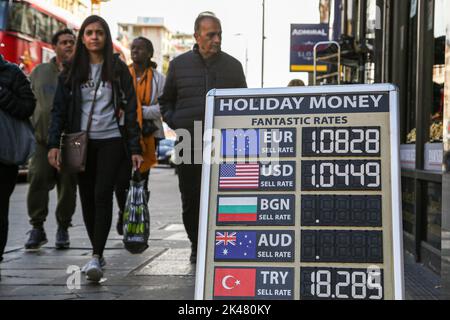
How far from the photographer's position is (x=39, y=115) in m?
7.68

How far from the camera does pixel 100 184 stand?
575cm

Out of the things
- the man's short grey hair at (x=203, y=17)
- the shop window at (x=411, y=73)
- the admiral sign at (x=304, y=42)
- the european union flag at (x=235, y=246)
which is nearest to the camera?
the european union flag at (x=235, y=246)

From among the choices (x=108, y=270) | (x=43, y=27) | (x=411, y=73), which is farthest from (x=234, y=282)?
(x=43, y=27)

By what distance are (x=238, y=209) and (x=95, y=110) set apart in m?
2.60

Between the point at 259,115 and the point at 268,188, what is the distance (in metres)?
0.35

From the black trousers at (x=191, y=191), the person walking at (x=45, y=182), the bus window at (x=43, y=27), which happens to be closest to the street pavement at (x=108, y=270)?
the person walking at (x=45, y=182)

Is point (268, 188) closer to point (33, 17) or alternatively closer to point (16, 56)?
point (16, 56)

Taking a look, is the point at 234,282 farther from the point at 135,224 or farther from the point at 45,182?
the point at 45,182

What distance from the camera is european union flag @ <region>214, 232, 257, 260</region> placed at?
11.6 feet

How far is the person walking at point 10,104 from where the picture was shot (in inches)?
224

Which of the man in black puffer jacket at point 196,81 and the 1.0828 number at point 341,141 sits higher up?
the man in black puffer jacket at point 196,81

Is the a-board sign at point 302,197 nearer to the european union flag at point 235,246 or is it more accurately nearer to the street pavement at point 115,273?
the european union flag at point 235,246

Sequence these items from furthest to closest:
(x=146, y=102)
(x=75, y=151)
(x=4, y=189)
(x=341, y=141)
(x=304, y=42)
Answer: (x=304, y=42)
(x=146, y=102)
(x=75, y=151)
(x=4, y=189)
(x=341, y=141)

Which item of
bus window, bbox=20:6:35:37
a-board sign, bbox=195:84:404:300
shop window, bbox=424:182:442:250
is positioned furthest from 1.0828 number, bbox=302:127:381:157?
bus window, bbox=20:6:35:37
